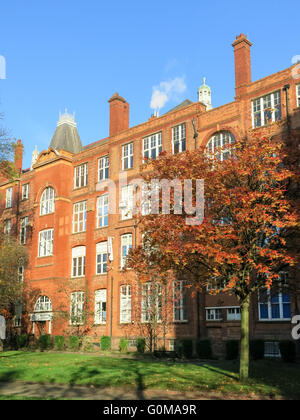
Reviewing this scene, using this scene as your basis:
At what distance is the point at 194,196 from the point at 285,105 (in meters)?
12.9

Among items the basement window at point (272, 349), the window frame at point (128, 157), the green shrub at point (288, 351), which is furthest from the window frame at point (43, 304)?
the green shrub at point (288, 351)

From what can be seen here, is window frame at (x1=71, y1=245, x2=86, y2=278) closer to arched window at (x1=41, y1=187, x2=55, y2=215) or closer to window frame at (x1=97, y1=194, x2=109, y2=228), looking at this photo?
window frame at (x1=97, y1=194, x2=109, y2=228)

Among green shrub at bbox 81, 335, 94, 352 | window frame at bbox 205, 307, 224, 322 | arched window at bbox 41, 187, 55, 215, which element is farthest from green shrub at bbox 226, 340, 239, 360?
arched window at bbox 41, 187, 55, 215

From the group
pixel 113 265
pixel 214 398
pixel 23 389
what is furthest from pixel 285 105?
pixel 23 389

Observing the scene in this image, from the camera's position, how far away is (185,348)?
86.4ft

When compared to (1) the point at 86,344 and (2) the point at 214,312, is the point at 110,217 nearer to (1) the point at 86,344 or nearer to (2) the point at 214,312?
(1) the point at 86,344

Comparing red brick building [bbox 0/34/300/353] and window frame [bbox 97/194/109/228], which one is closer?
red brick building [bbox 0/34/300/353]

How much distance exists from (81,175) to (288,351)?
75.6ft

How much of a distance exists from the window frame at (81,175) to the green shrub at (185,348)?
1687 cm

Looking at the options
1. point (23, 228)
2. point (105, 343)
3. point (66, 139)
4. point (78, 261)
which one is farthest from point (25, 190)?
point (105, 343)

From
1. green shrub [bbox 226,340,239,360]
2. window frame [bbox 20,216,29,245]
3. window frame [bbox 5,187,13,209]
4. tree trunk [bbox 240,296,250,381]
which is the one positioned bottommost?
green shrub [bbox 226,340,239,360]

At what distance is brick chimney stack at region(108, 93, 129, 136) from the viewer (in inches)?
1474

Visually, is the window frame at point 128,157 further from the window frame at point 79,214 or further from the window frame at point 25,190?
the window frame at point 25,190

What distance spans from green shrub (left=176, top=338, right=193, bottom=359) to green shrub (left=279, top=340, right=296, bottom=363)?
5.70m
